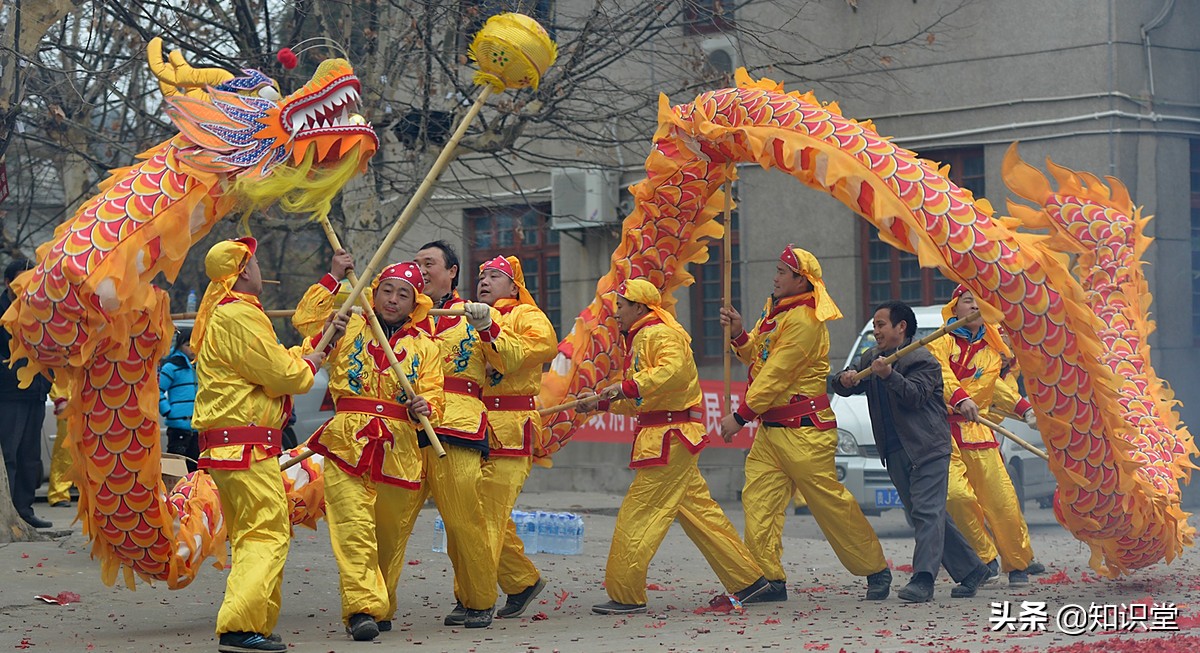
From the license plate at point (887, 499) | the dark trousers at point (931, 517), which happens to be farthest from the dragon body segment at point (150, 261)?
the license plate at point (887, 499)

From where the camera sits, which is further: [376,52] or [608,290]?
[376,52]

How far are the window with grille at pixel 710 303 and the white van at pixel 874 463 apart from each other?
167 inches

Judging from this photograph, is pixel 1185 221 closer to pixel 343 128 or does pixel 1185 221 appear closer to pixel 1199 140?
pixel 1199 140

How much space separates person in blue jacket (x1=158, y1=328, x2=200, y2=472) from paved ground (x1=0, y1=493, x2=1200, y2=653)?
936 mm

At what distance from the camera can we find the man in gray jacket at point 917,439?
844 cm

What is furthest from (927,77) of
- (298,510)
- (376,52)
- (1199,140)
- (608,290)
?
(298,510)

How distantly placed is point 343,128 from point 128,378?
1.48 metres

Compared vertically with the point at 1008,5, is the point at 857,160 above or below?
below

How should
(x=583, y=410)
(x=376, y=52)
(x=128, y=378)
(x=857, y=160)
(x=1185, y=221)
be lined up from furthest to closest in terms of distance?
(x=1185, y=221)
(x=376, y=52)
(x=583, y=410)
(x=857, y=160)
(x=128, y=378)

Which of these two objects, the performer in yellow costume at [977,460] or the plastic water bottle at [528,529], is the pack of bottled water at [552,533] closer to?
the plastic water bottle at [528,529]

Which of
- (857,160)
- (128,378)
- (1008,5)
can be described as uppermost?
(1008,5)

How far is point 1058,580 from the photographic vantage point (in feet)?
30.9

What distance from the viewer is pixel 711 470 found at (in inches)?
627

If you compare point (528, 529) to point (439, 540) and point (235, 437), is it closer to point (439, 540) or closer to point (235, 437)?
point (439, 540)
